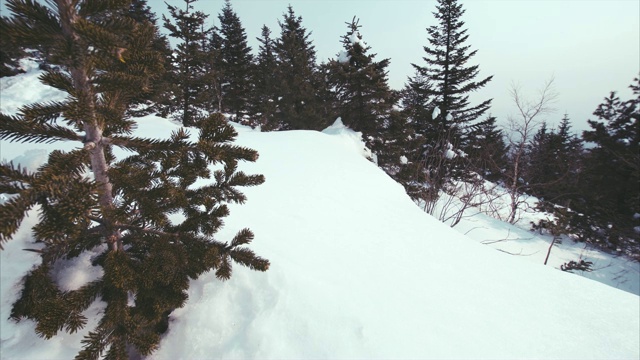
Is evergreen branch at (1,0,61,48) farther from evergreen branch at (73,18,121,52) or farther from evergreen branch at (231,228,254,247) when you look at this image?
evergreen branch at (231,228,254,247)

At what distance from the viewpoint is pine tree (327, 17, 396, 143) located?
14281mm

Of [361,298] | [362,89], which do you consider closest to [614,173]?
[362,89]

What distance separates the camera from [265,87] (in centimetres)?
2427

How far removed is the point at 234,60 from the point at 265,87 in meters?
4.80

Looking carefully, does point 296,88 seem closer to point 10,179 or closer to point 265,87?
point 265,87

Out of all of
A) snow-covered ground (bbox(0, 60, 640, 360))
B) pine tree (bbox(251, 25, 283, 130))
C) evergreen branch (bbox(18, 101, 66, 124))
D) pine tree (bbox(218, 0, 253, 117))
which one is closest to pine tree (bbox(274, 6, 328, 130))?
pine tree (bbox(251, 25, 283, 130))

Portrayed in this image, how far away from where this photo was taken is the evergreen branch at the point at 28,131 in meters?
1.14

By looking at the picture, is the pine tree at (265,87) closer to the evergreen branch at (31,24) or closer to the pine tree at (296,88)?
the pine tree at (296,88)

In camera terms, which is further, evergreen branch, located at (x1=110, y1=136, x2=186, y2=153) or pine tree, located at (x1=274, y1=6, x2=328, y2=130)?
pine tree, located at (x1=274, y1=6, x2=328, y2=130)

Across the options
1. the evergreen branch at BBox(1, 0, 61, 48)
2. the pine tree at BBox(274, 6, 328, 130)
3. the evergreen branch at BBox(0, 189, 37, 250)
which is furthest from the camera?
the pine tree at BBox(274, 6, 328, 130)

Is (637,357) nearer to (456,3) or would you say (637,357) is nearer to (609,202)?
(609,202)

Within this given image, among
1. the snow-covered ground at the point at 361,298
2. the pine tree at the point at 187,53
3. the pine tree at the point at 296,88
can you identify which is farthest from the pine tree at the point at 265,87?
the snow-covered ground at the point at 361,298

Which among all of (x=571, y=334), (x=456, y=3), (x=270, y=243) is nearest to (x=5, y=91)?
(x=270, y=243)

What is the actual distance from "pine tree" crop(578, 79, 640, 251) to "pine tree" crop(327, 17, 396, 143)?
39.6 feet
